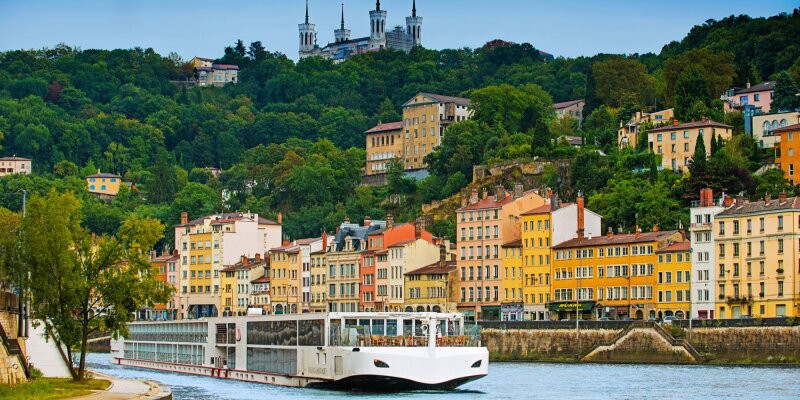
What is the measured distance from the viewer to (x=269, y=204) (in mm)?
171875

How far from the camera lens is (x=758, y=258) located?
9625 cm

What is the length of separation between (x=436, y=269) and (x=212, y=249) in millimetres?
30776

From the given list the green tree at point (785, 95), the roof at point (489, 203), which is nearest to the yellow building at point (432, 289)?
the roof at point (489, 203)

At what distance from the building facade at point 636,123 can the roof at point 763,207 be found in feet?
126

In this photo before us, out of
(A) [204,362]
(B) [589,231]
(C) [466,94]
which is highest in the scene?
(C) [466,94]

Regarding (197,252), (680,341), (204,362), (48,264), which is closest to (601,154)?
(197,252)

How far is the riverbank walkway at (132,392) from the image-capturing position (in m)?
51.1

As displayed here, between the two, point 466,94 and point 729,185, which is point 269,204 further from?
point 729,185

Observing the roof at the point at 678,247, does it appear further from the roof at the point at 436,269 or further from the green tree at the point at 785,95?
the green tree at the point at 785,95

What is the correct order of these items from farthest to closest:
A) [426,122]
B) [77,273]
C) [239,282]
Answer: [426,122]
[239,282]
[77,273]

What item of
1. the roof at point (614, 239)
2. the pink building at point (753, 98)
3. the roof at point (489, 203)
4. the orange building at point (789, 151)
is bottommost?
the roof at point (614, 239)

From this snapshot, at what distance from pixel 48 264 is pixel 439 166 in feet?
321

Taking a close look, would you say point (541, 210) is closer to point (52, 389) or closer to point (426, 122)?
point (52, 389)

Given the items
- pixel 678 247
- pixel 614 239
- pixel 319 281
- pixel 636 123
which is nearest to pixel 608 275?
pixel 614 239
